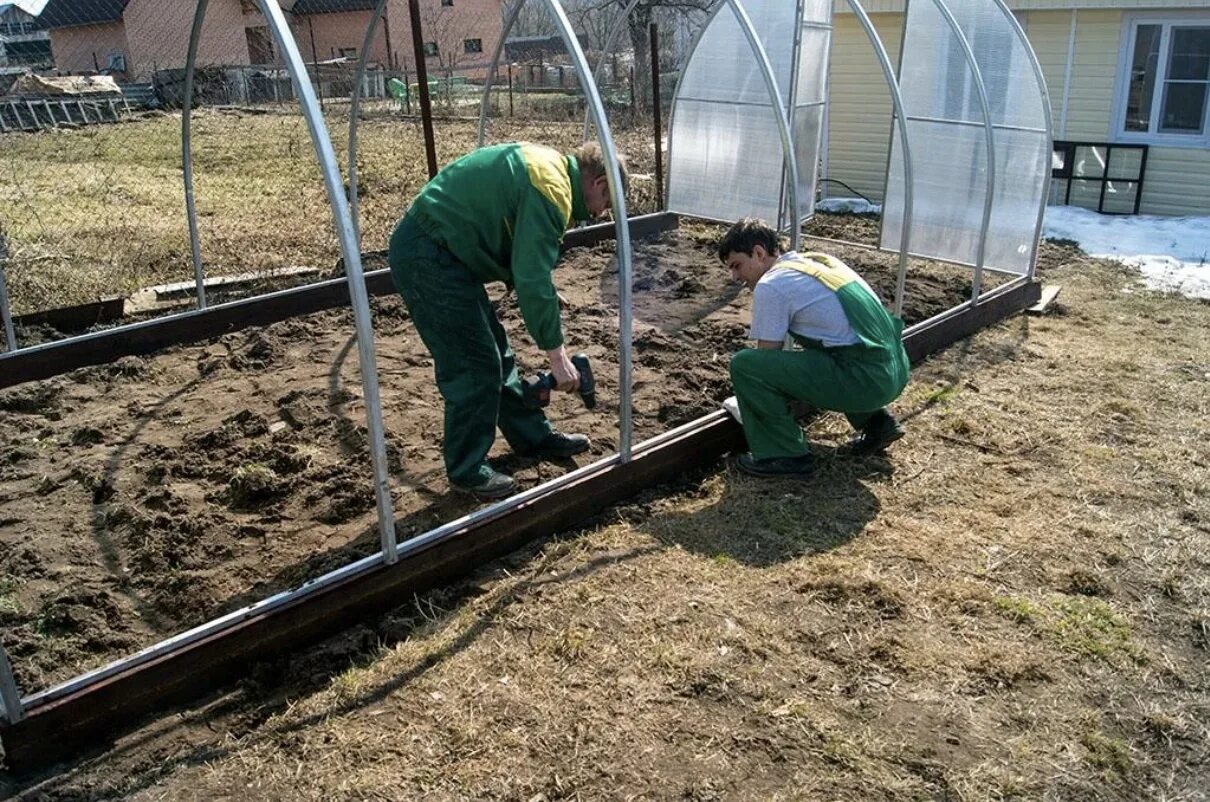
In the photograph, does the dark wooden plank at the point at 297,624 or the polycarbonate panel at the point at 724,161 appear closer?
the dark wooden plank at the point at 297,624

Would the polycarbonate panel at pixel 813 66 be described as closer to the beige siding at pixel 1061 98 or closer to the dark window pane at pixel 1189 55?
the beige siding at pixel 1061 98

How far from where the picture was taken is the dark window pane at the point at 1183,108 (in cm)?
1123

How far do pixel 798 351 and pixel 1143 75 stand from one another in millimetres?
9692

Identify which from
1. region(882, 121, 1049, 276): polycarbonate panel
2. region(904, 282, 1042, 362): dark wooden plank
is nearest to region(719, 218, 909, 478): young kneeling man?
region(904, 282, 1042, 362): dark wooden plank

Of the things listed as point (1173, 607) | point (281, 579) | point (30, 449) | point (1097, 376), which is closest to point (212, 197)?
point (30, 449)

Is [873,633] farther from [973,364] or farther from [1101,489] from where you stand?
[973,364]

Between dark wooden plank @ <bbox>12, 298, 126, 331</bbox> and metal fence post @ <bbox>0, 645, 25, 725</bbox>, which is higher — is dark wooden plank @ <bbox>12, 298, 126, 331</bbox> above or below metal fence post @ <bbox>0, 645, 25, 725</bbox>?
above

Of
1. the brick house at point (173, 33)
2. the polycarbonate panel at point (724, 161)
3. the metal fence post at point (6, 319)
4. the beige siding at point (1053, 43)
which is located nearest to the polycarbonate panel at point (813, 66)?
the polycarbonate panel at point (724, 161)

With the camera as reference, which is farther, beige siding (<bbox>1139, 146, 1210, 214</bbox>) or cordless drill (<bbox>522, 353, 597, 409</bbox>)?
beige siding (<bbox>1139, 146, 1210, 214</bbox>)

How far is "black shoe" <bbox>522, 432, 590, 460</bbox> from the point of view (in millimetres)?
4785

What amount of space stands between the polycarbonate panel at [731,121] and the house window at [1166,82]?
585 centimetres

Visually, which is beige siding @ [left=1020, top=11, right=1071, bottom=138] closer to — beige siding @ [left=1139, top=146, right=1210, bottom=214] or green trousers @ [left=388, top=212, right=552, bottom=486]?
beige siding @ [left=1139, top=146, right=1210, bottom=214]

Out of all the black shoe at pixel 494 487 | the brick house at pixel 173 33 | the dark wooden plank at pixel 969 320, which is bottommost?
the black shoe at pixel 494 487

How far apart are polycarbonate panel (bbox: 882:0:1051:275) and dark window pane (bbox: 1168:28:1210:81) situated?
212 inches
